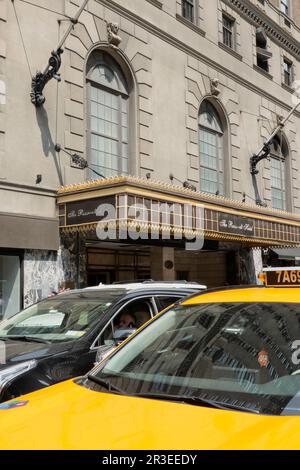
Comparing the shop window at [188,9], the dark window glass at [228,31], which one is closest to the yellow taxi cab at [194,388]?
the shop window at [188,9]

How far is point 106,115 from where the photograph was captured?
15.0 m

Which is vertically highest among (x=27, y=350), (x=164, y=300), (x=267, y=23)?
(x=267, y=23)

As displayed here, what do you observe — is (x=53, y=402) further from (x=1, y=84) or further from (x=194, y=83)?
(x=194, y=83)

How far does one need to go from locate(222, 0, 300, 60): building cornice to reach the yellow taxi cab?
19.1 m

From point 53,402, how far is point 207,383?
0.87m

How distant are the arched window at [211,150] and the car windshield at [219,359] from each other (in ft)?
47.4

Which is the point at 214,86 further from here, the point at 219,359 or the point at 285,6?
the point at 219,359

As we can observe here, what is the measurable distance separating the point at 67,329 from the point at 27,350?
2.16ft

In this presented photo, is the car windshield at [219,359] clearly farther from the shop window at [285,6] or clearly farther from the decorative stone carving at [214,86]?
the shop window at [285,6]

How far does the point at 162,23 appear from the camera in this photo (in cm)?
1666

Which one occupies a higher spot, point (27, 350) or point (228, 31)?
point (228, 31)

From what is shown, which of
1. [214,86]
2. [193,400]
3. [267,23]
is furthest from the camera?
[267,23]

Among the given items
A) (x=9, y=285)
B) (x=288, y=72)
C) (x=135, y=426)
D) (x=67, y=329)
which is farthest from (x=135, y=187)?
(x=288, y=72)
